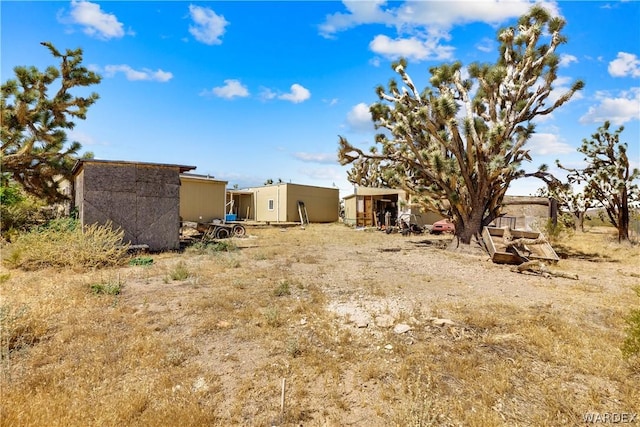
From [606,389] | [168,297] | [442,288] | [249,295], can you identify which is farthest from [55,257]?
[606,389]

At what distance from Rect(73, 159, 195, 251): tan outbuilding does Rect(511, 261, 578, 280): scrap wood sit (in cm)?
1128

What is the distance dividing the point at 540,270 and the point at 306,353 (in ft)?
26.3

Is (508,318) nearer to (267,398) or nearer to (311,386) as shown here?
(311,386)

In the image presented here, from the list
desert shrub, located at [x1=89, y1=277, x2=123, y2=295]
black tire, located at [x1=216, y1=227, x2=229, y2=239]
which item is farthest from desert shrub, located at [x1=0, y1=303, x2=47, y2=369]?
black tire, located at [x1=216, y1=227, x2=229, y2=239]

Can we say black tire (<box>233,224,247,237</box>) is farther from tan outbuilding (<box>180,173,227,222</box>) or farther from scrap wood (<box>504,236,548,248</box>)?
scrap wood (<box>504,236,548,248</box>)

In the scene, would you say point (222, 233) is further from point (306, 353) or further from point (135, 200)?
point (306, 353)

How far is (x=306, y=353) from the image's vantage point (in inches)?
162

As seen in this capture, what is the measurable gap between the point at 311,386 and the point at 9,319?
4207 millimetres

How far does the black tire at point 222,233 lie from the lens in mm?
17109

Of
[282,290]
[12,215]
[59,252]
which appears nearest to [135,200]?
[59,252]

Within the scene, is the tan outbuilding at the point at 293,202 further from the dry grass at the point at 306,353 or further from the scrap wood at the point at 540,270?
the dry grass at the point at 306,353

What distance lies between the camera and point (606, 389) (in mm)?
3320

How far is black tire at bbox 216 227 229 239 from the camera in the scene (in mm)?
17109

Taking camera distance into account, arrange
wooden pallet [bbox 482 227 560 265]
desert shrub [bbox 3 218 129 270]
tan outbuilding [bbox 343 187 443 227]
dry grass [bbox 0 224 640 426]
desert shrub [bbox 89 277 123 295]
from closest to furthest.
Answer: dry grass [bbox 0 224 640 426] < desert shrub [bbox 89 277 123 295] < desert shrub [bbox 3 218 129 270] < wooden pallet [bbox 482 227 560 265] < tan outbuilding [bbox 343 187 443 227]
